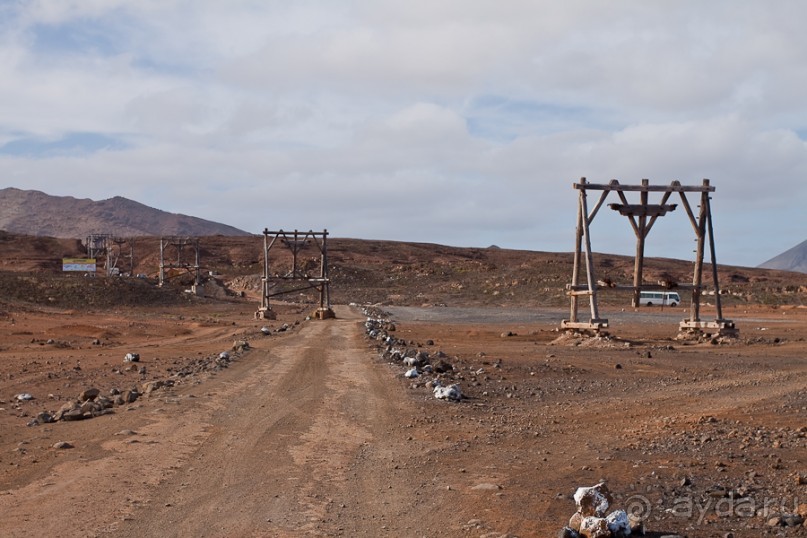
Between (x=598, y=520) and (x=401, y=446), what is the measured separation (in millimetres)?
3963

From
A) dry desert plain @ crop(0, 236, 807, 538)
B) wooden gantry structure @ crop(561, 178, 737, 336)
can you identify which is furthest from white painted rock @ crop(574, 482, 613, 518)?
wooden gantry structure @ crop(561, 178, 737, 336)

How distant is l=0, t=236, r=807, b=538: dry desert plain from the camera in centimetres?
715

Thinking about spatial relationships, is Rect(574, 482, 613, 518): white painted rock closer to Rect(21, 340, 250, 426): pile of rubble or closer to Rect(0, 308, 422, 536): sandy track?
Rect(0, 308, 422, 536): sandy track

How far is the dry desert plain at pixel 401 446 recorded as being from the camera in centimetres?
715

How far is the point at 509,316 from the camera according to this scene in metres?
45.8

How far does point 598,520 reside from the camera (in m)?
6.27

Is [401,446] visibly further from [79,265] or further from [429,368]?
[79,265]

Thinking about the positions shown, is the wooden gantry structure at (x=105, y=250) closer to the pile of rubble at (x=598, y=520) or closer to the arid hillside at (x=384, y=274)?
the arid hillside at (x=384, y=274)

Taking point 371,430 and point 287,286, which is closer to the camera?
point 371,430

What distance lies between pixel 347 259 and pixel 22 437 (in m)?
97.2

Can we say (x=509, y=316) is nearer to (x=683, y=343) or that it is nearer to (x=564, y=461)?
(x=683, y=343)

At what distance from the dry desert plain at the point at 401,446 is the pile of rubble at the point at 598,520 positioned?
0.36m

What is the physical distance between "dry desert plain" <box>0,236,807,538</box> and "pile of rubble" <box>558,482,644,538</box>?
1.18 ft

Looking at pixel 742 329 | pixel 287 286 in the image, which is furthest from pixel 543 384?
pixel 287 286
